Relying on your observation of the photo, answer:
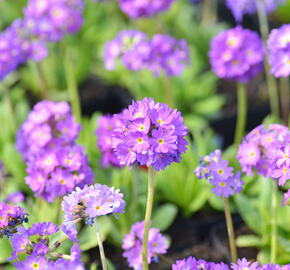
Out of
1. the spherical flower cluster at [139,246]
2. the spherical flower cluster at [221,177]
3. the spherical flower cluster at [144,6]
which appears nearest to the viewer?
the spherical flower cluster at [221,177]

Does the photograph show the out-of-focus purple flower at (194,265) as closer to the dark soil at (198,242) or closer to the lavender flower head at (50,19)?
the dark soil at (198,242)

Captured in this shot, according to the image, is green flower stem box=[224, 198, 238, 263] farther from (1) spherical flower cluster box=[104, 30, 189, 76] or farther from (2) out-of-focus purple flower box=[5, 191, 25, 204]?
(1) spherical flower cluster box=[104, 30, 189, 76]

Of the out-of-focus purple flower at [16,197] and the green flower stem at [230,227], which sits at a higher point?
the out-of-focus purple flower at [16,197]

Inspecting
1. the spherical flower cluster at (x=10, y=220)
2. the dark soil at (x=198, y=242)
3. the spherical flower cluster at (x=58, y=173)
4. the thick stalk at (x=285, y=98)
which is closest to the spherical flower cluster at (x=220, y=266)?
the spherical flower cluster at (x=10, y=220)

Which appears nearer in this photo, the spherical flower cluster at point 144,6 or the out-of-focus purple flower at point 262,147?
the out-of-focus purple flower at point 262,147

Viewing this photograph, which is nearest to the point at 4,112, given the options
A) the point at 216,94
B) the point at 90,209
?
the point at 216,94

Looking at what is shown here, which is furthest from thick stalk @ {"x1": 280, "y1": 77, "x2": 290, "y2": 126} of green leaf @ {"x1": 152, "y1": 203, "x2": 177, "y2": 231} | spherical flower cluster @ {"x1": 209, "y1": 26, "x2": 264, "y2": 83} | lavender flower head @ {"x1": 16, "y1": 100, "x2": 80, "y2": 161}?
lavender flower head @ {"x1": 16, "y1": 100, "x2": 80, "y2": 161}

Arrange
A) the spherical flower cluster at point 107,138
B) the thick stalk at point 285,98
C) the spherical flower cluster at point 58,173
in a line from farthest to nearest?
the thick stalk at point 285,98 → the spherical flower cluster at point 107,138 → the spherical flower cluster at point 58,173
